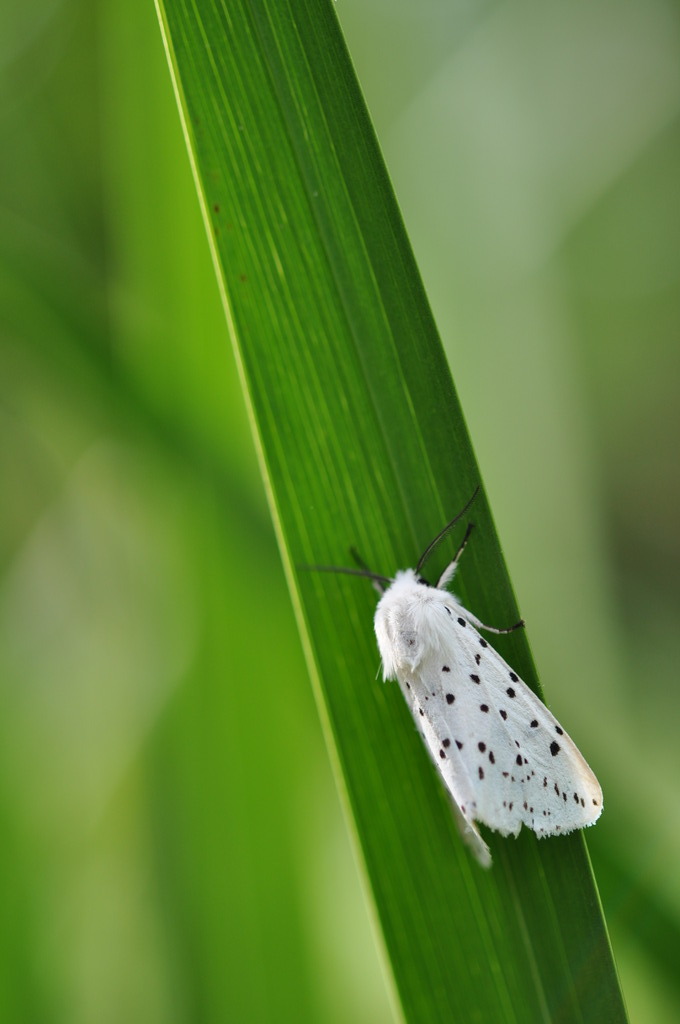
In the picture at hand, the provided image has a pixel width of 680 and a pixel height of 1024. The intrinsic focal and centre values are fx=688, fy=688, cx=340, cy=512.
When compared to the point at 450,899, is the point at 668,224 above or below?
above

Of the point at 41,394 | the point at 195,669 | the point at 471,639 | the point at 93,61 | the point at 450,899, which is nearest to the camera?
the point at 450,899

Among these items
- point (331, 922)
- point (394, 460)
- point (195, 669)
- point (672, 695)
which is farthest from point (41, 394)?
point (672, 695)

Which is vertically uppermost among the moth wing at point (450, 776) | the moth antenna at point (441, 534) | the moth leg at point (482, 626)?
the moth antenna at point (441, 534)

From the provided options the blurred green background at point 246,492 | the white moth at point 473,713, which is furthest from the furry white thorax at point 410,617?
the blurred green background at point 246,492

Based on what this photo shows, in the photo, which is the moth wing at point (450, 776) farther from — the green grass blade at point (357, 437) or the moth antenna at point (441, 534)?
the moth antenna at point (441, 534)

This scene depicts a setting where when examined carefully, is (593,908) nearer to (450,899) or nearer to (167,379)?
(450,899)

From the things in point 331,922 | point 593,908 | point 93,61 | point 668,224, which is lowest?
point 593,908

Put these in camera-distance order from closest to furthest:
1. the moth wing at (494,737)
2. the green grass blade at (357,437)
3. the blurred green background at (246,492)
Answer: the green grass blade at (357,437), the moth wing at (494,737), the blurred green background at (246,492)

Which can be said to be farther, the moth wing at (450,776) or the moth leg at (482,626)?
the moth leg at (482,626)
